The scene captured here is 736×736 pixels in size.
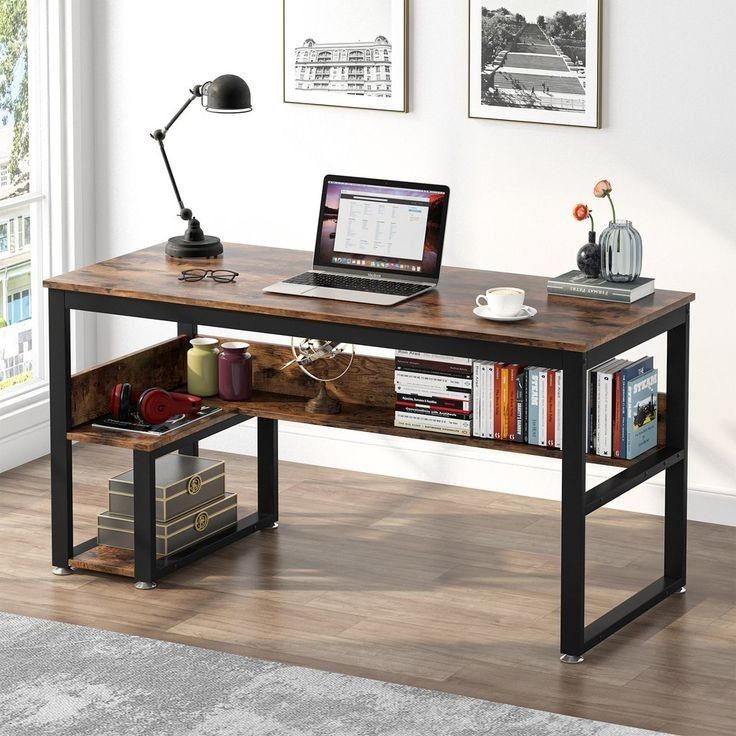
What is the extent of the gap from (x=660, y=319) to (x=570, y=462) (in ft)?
1.73

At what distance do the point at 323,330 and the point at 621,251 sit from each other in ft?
2.67

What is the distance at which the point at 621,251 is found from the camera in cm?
448

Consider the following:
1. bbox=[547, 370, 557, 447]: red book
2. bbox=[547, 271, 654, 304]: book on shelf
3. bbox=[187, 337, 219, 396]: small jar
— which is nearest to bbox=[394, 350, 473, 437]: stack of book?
bbox=[547, 370, 557, 447]: red book

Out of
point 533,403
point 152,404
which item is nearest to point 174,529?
point 152,404

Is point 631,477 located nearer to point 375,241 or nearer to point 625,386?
point 625,386

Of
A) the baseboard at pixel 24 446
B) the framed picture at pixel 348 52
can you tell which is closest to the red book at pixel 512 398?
the framed picture at pixel 348 52

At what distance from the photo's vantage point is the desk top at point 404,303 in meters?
4.23

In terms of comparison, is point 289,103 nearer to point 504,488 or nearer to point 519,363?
point 504,488

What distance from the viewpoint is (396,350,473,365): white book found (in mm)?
4495

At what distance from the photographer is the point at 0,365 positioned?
599cm

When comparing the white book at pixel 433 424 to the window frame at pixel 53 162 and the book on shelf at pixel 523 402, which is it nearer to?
the book on shelf at pixel 523 402

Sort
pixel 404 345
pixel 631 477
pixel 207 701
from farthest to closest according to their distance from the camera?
pixel 631 477, pixel 404 345, pixel 207 701

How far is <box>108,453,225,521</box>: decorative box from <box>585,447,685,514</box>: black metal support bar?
1.23m

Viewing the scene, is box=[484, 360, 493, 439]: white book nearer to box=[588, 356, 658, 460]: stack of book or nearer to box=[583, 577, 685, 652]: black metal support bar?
box=[588, 356, 658, 460]: stack of book
